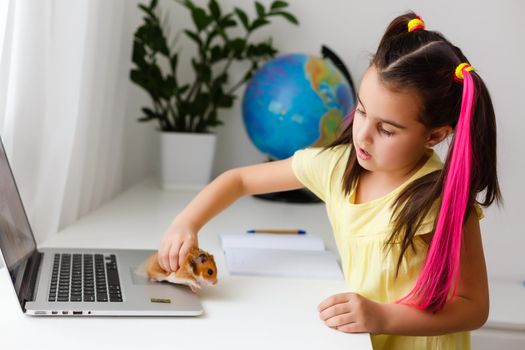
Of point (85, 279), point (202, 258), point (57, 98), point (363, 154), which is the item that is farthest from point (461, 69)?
point (57, 98)

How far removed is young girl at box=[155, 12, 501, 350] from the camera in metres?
0.93

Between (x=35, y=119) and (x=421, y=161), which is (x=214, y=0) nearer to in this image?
(x=35, y=119)

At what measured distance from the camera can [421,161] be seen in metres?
1.09

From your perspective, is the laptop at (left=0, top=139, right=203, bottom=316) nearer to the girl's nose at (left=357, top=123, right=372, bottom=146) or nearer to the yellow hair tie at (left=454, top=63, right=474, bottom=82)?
the girl's nose at (left=357, top=123, right=372, bottom=146)

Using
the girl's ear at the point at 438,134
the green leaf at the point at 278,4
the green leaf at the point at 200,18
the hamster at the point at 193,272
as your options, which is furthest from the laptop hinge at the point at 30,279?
the green leaf at the point at 278,4

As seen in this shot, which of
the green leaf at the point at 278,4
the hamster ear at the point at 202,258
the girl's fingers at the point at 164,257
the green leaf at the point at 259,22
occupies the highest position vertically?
the green leaf at the point at 278,4

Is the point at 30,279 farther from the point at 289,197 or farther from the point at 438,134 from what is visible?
the point at 289,197

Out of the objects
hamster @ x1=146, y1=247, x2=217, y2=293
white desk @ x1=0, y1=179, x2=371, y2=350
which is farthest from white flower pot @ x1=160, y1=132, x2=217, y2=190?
hamster @ x1=146, y1=247, x2=217, y2=293

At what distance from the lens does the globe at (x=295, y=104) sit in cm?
172

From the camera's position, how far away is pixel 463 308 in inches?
38.6

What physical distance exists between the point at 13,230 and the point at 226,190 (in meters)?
0.35

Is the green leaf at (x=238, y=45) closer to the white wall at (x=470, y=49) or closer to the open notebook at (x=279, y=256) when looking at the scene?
the white wall at (x=470, y=49)

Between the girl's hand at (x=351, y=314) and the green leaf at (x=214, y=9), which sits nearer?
the girl's hand at (x=351, y=314)

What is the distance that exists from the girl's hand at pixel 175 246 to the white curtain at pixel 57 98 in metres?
0.32
